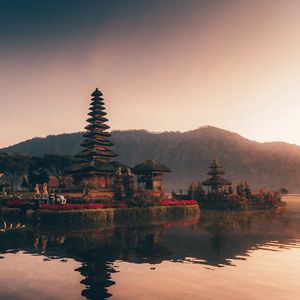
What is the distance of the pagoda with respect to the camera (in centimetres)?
5906

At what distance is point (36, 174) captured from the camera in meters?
82.8

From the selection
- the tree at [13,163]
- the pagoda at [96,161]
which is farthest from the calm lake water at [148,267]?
the tree at [13,163]

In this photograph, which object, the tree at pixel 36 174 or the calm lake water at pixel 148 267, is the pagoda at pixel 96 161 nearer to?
the tree at pixel 36 174

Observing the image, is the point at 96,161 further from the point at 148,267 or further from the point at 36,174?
the point at 148,267

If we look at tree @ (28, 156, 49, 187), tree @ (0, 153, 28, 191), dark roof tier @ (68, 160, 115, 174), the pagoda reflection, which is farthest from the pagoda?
the pagoda reflection

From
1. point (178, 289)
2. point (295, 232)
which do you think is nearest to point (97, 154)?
point (295, 232)

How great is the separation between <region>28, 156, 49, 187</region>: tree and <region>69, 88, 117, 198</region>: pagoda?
1575cm

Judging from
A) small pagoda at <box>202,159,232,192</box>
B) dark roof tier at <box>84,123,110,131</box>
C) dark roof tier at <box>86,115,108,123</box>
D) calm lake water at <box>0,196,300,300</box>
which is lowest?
calm lake water at <box>0,196,300,300</box>

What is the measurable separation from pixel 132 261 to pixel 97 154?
48.5 metres

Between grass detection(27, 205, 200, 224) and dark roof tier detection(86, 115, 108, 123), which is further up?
dark roof tier detection(86, 115, 108, 123)

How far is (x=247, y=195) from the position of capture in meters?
70.9

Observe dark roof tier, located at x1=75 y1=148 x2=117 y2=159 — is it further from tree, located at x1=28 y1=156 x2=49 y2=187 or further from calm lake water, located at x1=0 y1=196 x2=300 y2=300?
calm lake water, located at x1=0 y1=196 x2=300 y2=300

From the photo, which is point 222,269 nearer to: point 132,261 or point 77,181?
point 132,261

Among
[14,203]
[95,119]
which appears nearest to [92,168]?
[95,119]
